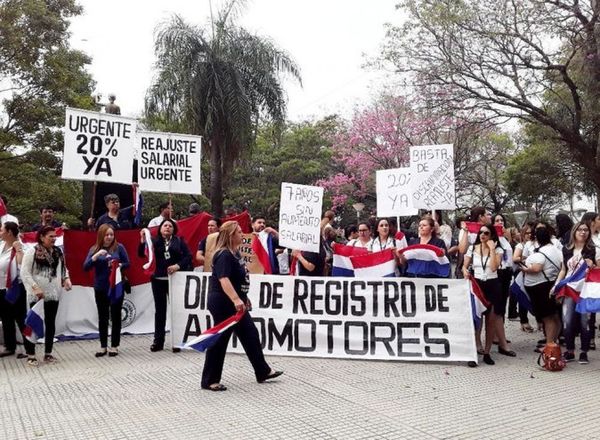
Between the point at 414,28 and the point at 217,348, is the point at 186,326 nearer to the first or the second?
the point at 217,348

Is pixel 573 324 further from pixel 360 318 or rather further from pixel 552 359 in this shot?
pixel 360 318

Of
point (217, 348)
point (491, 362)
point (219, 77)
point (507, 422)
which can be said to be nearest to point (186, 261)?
point (217, 348)

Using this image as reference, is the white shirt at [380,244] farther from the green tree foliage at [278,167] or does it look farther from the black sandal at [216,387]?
the green tree foliage at [278,167]

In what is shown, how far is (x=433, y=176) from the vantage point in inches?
343

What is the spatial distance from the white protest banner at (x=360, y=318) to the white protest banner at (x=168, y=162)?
2501mm

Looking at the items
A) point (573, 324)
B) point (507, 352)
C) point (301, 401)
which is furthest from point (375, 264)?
point (301, 401)

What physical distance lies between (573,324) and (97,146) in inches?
283

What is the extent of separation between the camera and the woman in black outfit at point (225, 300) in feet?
19.3

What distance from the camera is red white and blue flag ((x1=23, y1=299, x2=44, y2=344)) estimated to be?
739cm

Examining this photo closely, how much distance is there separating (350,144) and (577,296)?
24084 mm

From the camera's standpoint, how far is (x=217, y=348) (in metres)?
5.95

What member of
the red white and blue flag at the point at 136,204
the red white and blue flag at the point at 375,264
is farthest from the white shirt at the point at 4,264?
the red white and blue flag at the point at 375,264

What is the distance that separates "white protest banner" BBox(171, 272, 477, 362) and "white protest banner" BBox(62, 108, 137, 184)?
2504mm

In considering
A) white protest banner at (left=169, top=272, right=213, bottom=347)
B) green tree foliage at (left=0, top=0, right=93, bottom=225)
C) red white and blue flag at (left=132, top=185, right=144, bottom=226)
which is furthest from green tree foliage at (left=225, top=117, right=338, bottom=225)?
white protest banner at (left=169, top=272, right=213, bottom=347)
